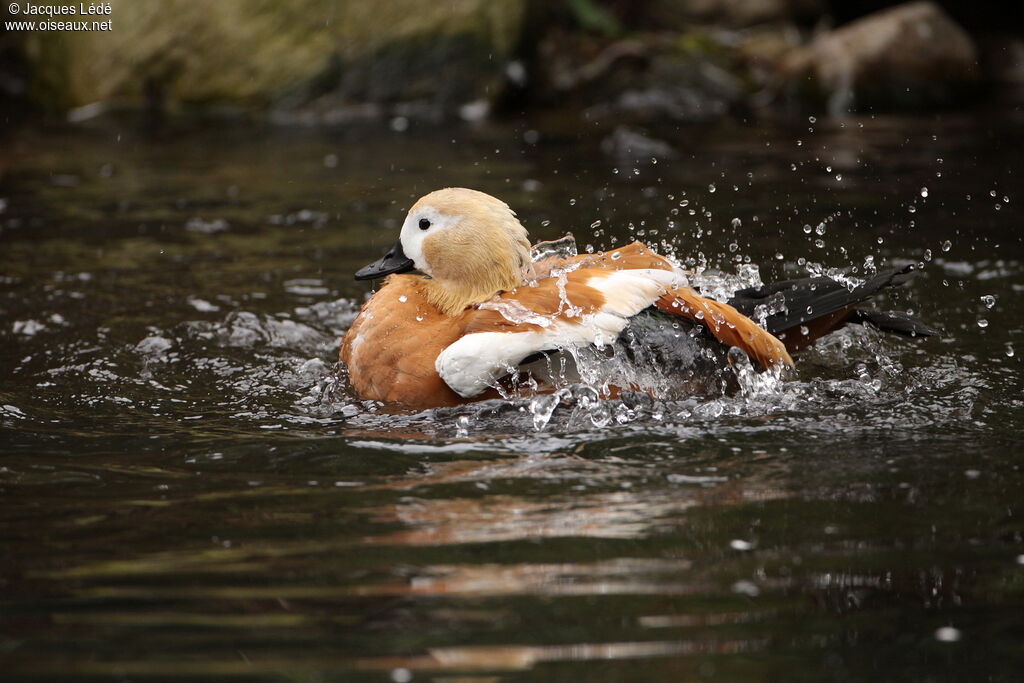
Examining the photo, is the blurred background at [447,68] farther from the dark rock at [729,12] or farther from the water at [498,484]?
the water at [498,484]

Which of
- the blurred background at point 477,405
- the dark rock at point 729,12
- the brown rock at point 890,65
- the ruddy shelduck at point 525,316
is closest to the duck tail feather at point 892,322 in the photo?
the ruddy shelduck at point 525,316

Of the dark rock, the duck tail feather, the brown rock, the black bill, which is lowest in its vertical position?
the duck tail feather

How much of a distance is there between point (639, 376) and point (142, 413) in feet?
6.49

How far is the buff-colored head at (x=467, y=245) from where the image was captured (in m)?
4.86

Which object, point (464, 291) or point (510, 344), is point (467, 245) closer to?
point (464, 291)

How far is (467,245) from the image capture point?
15.9 ft

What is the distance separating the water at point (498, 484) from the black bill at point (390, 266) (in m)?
0.55

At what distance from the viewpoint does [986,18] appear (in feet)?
44.5

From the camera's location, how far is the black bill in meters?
4.89

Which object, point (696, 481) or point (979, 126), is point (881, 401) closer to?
point (696, 481)

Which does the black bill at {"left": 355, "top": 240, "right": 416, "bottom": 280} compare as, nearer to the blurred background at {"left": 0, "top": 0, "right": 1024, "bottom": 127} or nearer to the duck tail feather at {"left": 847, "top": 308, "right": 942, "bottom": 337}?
the duck tail feather at {"left": 847, "top": 308, "right": 942, "bottom": 337}

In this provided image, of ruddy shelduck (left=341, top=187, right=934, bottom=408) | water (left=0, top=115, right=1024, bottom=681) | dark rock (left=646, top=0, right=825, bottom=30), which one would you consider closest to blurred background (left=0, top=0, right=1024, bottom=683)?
water (left=0, top=115, right=1024, bottom=681)

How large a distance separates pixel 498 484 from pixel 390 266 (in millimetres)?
1408

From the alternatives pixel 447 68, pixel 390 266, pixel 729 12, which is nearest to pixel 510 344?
pixel 390 266
